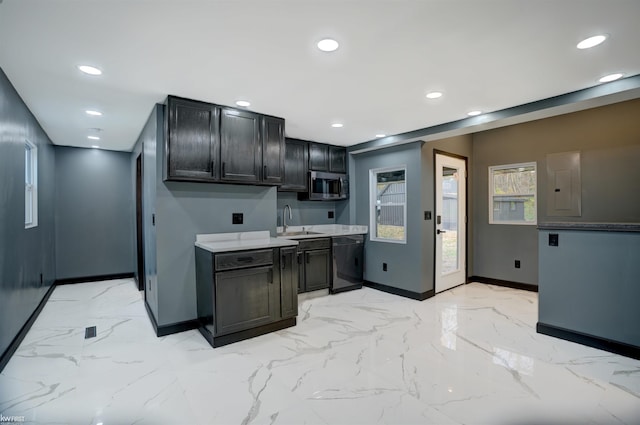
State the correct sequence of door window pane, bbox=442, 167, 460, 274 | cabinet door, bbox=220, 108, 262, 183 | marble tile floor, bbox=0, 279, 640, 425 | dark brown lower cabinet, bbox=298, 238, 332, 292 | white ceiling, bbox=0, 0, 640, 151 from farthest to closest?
door window pane, bbox=442, 167, 460, 274 → dark brown lower cabinet, bbox=298, 238, 332, 292 → cabinet door, bbox=220, 108, 262, 183 → marble tile floor, bbox=0, 279, 640, 425 → white ceiling, bbox=0, 0, 640, 151

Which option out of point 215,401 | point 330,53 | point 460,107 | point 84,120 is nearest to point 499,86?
point 460,107

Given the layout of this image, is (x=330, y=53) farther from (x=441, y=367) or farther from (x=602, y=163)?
(x=602, y=163)

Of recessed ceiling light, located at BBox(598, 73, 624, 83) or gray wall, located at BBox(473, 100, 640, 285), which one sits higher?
recessed ceiling light, located at BBox(598, 73, 624, 83)

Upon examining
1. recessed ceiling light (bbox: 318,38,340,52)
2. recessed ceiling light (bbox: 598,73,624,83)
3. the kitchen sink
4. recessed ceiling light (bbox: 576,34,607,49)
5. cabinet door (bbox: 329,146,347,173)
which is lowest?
the kitchen sink

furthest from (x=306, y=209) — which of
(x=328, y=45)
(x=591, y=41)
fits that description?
(x=591, y=41)

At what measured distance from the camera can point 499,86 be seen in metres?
2.73

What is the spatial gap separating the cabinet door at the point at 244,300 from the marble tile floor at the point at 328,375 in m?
0.19

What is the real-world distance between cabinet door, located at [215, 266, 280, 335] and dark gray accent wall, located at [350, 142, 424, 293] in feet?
6.93

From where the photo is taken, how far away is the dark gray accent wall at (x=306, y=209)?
502 cm

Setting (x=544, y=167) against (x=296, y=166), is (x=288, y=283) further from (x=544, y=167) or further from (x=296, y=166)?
(x=544, y=167)

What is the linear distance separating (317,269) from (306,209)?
1135 mm

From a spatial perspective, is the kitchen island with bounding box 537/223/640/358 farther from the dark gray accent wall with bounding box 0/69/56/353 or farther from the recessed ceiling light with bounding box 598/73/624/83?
the dark gray accent wall with bounding box 0/69/56/353

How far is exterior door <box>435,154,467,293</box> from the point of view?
15.4 feet

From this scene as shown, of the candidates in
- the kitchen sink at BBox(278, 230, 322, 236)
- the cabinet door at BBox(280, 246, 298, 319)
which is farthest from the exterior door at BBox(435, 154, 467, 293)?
the cabinet door at BBox(280, 246, 298, 319)
